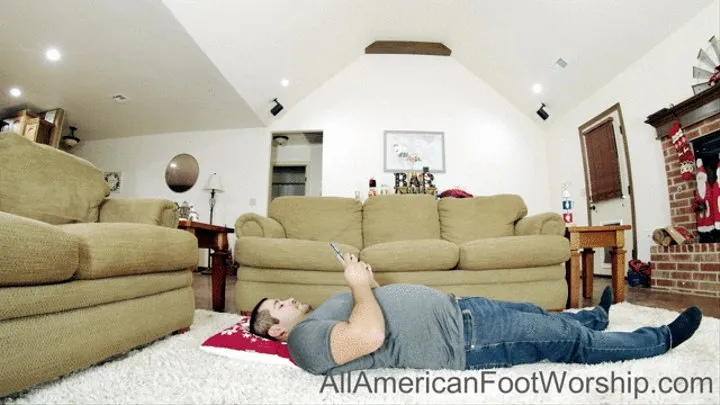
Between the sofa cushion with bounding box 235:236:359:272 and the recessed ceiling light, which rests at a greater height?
the recessed ceiling light

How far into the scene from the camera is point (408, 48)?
5.54m

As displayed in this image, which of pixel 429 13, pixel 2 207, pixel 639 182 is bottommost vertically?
pixel 2 207

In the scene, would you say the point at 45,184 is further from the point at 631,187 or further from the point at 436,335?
the point at 631,187

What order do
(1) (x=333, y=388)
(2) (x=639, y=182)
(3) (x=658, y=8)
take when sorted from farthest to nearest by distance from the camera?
(2) (x=639, y=182)
(3) (x=658, y=8)
(1) (x=333, y=388)

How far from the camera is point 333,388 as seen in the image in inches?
37.7

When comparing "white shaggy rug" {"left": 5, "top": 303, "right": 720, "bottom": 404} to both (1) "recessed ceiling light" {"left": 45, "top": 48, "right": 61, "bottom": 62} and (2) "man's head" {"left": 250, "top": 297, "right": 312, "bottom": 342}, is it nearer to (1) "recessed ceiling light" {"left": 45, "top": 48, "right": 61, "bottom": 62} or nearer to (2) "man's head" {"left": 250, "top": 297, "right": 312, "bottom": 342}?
(2) "man's head" {"left": 250, "top": 297, "right": 312, "bottom": 342}

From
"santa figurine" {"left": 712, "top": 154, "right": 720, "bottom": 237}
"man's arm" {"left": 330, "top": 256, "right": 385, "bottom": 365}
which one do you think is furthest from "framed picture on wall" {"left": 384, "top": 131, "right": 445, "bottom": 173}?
"man's arm" {"left": 330, "top": 256, "right": 385, "bottom": 365}

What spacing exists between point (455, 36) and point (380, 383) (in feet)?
17.5

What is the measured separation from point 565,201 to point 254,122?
4381 mm

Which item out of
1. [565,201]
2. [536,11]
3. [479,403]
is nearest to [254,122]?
[536,11]

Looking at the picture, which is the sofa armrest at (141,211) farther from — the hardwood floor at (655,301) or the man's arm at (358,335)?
the man's arm at (358,335)

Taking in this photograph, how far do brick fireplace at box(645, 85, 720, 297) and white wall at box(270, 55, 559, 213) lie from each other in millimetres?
1996

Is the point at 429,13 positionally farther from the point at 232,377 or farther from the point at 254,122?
the point at 232,377

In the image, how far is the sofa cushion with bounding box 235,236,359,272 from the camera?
1.99 meters
